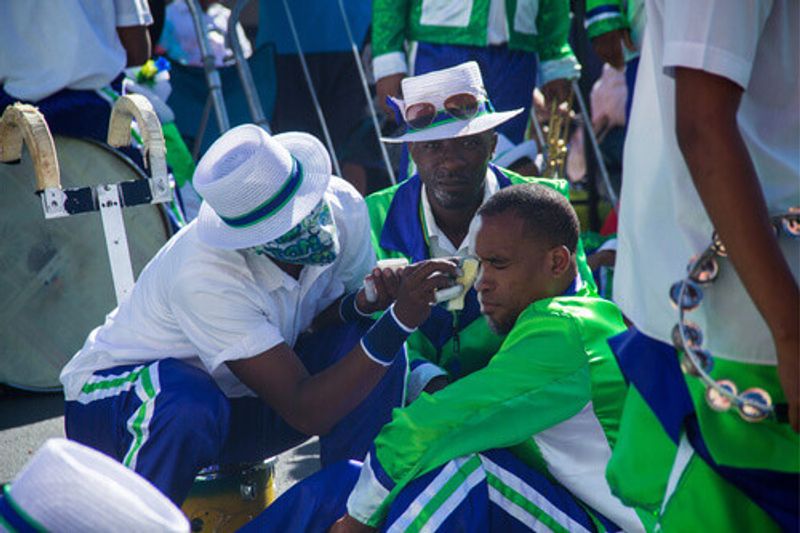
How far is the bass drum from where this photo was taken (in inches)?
201

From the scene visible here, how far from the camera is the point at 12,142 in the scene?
3.72 m

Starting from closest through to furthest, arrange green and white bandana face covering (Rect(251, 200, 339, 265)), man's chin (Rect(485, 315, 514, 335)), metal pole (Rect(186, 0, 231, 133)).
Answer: man's chin (Rect(485, 315, 514, 335)) < green and white bandana face covering (Rect(251, 200, 339, 265)) < metal pole (Rect(186, 0, 231, 133))

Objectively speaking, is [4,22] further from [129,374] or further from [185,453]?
[185,453]

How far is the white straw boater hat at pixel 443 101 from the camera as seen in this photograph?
13.5 feet

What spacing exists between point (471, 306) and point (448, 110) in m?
0.71

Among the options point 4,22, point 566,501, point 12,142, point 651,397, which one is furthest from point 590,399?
point 4,22

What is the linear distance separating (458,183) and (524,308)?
1.06m

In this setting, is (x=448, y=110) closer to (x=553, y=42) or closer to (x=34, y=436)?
(x=553, y=42)

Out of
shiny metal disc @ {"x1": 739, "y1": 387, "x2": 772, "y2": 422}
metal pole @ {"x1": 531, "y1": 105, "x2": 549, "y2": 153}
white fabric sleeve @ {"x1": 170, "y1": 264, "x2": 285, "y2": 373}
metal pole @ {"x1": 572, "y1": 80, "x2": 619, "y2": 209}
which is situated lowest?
metal pole @ {"x1": 572, "y1": 80, "x2": 619, "y2": 209}

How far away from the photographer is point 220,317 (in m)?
3.37

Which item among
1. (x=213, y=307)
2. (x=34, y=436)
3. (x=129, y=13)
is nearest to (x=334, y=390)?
(x=213, y=307)

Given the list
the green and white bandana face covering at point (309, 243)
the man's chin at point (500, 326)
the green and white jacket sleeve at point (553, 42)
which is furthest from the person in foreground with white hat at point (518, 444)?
the green and white jacket sleeve at point (553, 42)

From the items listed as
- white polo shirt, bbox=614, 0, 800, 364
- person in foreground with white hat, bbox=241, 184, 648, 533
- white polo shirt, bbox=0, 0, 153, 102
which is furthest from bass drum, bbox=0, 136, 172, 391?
white polo shirt, bbox=614, 0, 800, 364

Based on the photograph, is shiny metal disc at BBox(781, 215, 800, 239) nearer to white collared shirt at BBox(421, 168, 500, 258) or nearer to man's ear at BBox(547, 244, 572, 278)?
man's ear at BBox(547, 244, 572, 278)
